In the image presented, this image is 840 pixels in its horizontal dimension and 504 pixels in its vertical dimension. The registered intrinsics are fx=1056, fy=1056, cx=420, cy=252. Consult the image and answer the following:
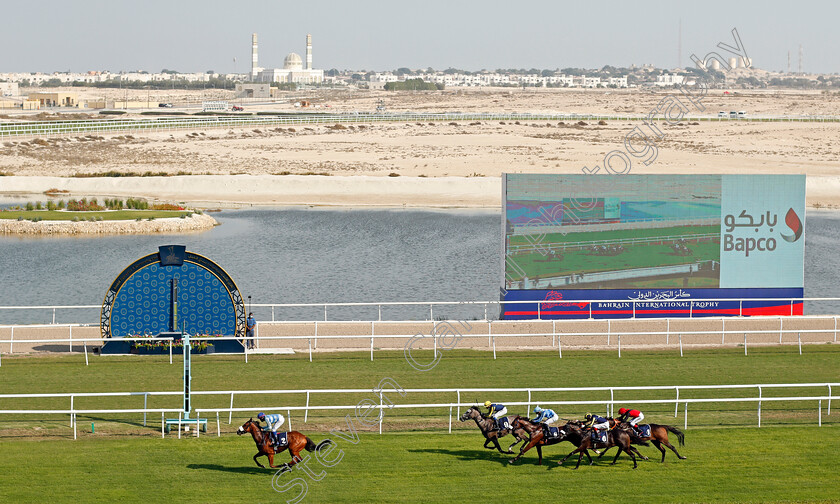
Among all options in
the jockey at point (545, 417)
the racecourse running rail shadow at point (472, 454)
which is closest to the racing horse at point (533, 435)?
the jockey at point (545, 417)

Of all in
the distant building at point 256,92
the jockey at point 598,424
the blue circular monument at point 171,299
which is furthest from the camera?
the distant building at point 256,92

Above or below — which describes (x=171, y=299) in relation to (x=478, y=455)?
above

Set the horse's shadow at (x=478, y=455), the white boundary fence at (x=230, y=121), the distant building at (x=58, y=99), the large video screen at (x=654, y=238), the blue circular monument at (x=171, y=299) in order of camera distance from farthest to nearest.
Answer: the distant building at (x=58, y=99) < the white boundary fence at (x=230, y=121) < the large video screen at (x=654, y=238) < the blue circular monument at (x=171, y=299) < the horse's shadow at (x=478, y=455)

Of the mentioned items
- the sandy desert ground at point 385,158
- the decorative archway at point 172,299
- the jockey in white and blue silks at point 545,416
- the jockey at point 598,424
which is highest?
the sandy desert ground at point 385,158

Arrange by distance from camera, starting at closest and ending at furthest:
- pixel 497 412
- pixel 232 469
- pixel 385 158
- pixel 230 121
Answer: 1. pixel 232 469
2. pixel 497 412
3. pixel 385 158
4. pixel 230 121

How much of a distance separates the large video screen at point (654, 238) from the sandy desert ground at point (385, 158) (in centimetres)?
3492

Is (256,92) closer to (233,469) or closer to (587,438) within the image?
(233,469)

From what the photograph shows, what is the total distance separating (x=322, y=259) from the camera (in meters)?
49.0

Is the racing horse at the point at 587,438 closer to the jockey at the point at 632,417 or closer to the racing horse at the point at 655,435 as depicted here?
the racing horse at the point at 655,435

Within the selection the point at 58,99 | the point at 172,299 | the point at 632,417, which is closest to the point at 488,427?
the point at 632,417

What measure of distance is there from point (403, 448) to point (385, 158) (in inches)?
2386

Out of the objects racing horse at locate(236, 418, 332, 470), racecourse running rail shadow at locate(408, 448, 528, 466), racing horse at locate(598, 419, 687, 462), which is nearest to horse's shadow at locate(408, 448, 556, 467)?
racecourse running rail shadow at locate(408, 448, 528, 466)

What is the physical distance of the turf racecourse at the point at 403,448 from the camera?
1603 centimetres

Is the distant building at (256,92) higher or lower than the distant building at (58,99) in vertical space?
higher
